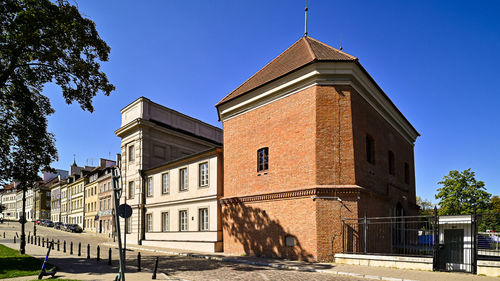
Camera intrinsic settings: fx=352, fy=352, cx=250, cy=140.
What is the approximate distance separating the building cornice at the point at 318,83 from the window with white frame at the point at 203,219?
6.18 metres

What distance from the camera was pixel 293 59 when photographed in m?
18.5

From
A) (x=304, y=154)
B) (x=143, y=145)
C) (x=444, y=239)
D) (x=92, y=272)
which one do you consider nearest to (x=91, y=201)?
(x=143, y=145)

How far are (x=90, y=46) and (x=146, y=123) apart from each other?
476 inches

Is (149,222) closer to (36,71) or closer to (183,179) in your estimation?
(183,179)

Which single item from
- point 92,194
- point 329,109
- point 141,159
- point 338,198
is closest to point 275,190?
point 338,198

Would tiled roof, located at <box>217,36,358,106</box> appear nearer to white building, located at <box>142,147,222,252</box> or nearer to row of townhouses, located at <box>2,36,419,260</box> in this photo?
row of townhouses, located at <box>2,36,419,260</box>

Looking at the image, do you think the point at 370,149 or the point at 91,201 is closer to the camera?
the point at 370,149

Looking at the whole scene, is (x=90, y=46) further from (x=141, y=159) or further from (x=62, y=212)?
(x=62, y=212)

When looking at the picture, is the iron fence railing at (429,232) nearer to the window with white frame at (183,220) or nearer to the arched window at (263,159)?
the arched window at (263,159)

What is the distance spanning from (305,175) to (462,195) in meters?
32.5

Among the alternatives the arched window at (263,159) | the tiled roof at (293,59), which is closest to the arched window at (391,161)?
the tiled roof at (293,59)

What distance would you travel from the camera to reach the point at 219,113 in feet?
71.5

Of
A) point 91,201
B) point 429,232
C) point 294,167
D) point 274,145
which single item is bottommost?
point 91,201

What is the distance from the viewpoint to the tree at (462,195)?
128 ft
